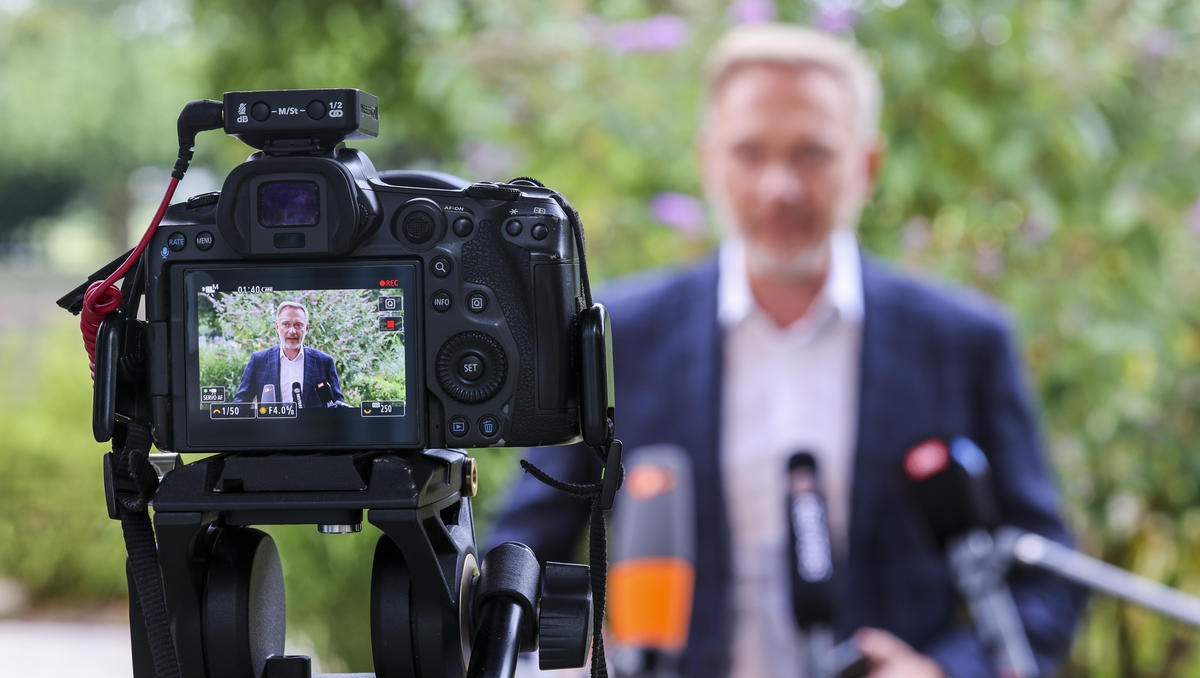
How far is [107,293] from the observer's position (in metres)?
1.08

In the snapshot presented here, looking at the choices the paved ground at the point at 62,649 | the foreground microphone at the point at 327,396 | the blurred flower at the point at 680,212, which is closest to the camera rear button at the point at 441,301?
the foreground microphone at the point at 327,396

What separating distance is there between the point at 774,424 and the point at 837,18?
1.12 metres

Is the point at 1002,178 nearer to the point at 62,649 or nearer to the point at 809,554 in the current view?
the point at 809,554

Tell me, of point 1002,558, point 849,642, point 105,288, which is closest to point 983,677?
point 849,642

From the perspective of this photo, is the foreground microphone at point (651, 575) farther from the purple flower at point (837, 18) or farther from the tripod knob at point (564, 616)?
the purple flower at point (837, 18)

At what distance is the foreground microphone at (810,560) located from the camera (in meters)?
1.75

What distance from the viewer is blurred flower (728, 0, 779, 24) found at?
287cm

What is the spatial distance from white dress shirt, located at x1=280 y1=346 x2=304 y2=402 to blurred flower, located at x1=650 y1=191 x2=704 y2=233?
188 cm

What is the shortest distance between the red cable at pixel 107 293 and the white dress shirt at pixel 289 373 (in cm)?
15

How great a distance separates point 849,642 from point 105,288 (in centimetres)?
138

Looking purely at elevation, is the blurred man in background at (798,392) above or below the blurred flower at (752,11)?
below

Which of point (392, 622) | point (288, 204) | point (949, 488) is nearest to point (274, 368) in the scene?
point (288, 204)

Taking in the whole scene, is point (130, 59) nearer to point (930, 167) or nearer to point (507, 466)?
point (507, 466)

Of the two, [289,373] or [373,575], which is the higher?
[289,373]
